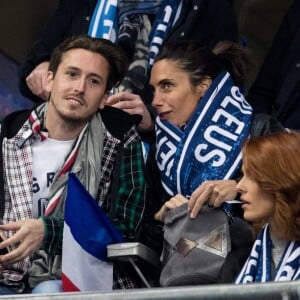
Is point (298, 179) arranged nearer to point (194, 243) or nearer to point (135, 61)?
point (194, 243)

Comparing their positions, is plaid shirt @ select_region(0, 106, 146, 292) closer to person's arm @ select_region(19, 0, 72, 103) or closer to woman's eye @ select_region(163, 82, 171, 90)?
woman's eye @ select_region(163, 82, 171, 90)

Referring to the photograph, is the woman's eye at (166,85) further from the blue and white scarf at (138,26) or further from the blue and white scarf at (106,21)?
the blue and white scarf at (106,21)

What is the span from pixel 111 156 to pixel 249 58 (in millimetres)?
862

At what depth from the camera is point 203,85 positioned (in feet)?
20.6

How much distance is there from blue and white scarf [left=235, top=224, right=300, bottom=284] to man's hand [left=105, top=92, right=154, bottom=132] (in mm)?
1164

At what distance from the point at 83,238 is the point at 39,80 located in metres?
1.32

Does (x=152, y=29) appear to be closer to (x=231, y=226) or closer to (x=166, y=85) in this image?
(x=166, y=85)

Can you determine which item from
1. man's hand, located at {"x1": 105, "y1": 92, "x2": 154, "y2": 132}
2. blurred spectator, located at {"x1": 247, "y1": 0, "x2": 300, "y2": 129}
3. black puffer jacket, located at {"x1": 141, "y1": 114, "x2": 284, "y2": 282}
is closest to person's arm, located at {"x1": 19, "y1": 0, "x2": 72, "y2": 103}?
man's hand, located at {"x1": 105, "y1": 92, "x2": 154, "y2": 132}

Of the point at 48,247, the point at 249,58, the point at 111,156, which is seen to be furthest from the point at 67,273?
the point at 249,58

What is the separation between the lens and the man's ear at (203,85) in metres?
6.25

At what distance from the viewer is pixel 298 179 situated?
16.9 ft

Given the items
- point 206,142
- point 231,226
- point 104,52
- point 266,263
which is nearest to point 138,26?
point 104,52

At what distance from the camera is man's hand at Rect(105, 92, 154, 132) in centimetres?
632

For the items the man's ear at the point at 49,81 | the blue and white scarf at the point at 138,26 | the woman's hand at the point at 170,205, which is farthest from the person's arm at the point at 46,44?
the woman's hand at the point at 170,205
